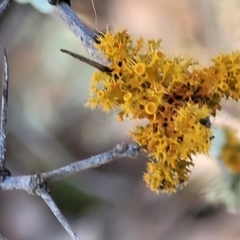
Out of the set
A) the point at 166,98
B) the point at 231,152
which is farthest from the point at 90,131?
the point at 166,98

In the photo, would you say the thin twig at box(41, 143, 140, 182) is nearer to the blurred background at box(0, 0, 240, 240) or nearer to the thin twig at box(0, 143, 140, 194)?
the thin twig at box(0, 143, 140, 194)

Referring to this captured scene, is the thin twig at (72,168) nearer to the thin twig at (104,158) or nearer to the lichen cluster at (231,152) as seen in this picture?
the thin twig at (104,158)

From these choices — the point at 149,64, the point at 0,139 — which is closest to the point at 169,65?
the point at 149,64

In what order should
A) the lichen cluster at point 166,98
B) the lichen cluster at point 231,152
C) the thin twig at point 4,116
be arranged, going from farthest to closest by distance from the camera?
the lichen cluster at point 231,152, the thin twig at point 4,116, the lichen cluster at point 166,98

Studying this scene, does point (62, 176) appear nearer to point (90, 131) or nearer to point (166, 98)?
point (166, 98)

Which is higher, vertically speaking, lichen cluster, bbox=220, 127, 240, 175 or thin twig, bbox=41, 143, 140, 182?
lichen cluster, bbox=220, 127, 240, 175

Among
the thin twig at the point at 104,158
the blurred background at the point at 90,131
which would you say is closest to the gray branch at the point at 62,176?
the thin twig at the point at 104,158

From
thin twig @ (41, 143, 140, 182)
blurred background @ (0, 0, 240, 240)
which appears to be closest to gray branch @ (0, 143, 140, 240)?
thin twig @ (41, 143, 140, 182)
